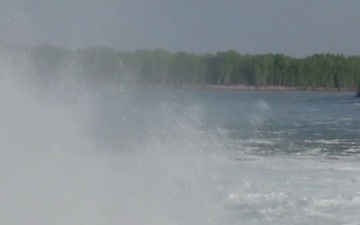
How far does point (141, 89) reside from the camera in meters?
35.9

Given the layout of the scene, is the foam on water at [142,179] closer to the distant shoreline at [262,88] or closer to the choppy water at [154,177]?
the choppy water at [154,177]

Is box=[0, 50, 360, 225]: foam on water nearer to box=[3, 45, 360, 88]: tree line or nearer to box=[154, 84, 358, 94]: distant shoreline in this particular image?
box=[3, 45, 360, 88]: tree line

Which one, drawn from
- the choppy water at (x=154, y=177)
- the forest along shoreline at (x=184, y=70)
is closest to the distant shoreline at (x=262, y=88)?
the forest along shoreline at (x=184, y=70)

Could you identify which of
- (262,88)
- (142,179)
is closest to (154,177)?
(142,179)

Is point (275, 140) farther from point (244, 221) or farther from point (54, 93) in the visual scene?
point (244, 221)

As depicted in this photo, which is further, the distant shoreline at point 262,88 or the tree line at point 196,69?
the distant shoreline at point 262,88

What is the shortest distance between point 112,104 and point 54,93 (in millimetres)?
12203

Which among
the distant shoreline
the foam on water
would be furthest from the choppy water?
the distant shoreline

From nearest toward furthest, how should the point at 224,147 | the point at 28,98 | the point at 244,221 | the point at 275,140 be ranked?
the point at 244,221 < the point at 28,98 < the point at 224,147 < the point at 275,140

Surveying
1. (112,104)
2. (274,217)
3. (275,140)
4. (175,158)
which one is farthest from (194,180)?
(112,104)

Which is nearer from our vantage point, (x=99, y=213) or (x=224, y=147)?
(x=99, y=213)

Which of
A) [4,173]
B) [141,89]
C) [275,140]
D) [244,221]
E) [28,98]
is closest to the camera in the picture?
[4,173]

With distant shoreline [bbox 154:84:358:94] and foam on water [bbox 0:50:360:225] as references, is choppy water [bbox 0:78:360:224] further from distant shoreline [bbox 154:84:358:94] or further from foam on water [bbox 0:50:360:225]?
distant shoreline [bbox 154:84:358:94]

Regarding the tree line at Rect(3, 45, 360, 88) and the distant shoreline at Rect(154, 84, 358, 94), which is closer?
the tree line at Rect(3, 45, 360, 88)
